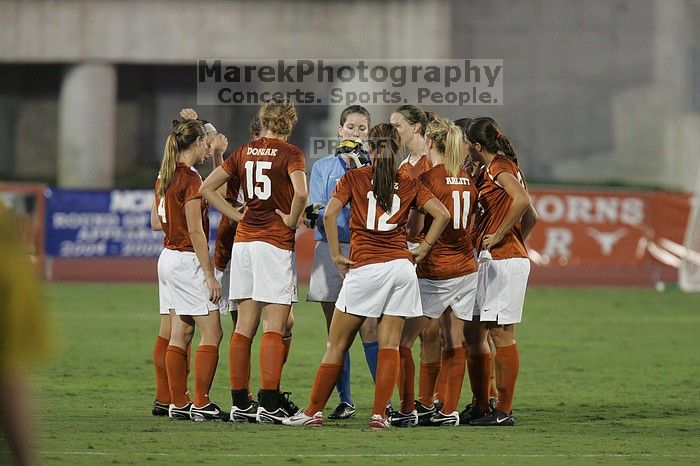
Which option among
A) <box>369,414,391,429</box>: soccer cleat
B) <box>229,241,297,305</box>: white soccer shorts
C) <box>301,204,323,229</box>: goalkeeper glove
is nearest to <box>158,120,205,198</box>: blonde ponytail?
<box>229,241,297,305</box>: white soccer shorts

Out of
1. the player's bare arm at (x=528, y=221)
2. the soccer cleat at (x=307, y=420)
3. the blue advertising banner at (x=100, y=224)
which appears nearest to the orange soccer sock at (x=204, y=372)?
the soccer cleat at (x=307, y=420)

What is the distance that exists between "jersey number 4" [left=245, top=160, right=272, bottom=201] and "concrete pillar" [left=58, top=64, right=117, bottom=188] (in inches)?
987

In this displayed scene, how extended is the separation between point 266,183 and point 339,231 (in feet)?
2.54

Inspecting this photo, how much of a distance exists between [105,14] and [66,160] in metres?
4.01

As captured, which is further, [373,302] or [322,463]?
[373,302]

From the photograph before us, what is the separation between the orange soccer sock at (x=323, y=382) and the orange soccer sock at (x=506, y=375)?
123 cm

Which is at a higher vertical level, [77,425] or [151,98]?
[151,98]

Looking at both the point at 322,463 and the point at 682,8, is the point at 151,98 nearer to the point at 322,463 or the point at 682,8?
the point at 682,8

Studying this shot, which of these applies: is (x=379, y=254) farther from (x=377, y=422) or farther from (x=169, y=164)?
(x=169, y=164)

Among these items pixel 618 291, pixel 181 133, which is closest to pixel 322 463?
pixel 181 133

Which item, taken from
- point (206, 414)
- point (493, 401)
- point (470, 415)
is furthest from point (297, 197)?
point (493, 401)

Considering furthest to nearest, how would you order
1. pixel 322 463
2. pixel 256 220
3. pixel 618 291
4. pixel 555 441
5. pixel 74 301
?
pixel 618 291
pixel 74 301
pixel 256 220
pixel 555 441
pixel 322 463

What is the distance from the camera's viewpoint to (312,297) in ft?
30.6

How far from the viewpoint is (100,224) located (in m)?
22.7
